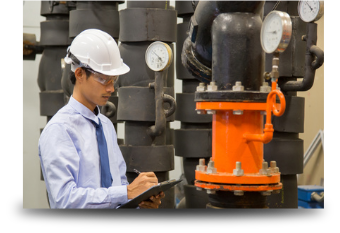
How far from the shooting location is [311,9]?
2688mm

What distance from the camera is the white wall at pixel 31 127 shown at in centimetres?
532

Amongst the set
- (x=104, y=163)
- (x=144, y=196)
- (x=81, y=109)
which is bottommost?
(x=144, y=196)

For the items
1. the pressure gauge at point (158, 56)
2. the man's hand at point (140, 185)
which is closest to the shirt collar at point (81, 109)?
the man's hand at point (140, 185)

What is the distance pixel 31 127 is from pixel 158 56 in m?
2.47

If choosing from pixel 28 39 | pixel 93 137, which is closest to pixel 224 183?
pixel 93 137

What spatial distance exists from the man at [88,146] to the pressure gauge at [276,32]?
67cm

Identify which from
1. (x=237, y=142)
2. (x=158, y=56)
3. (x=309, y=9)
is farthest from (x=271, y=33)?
(x=158, y=56)

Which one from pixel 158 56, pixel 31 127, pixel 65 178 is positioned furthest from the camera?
pixel 31 127

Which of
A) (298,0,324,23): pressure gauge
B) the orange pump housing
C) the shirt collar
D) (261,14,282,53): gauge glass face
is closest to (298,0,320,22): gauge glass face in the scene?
(298,0,324,23): pressure gauge

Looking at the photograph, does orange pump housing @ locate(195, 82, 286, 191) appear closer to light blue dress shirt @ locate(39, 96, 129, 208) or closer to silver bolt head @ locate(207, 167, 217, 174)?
silver bolt head @ locate(207, 167, 217, 174)

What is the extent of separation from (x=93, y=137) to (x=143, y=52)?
171cm

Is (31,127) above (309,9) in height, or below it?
below

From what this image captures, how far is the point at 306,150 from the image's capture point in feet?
18.5

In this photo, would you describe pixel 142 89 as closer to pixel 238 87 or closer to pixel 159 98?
pixel 159 98
